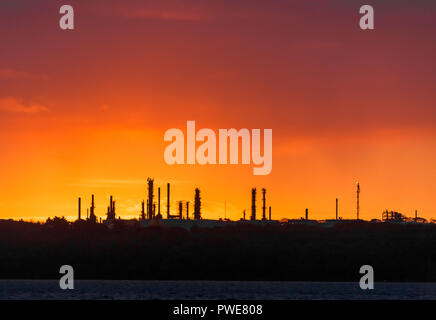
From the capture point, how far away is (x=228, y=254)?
164 meters

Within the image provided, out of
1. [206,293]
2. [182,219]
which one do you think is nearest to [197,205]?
[182,219]

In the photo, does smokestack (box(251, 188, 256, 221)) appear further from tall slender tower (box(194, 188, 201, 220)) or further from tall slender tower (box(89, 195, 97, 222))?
tall slender tower (box(89, 195, 97, 222))

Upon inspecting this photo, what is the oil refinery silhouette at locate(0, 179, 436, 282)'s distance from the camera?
519ft

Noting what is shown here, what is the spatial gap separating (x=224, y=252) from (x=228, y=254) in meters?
0.97

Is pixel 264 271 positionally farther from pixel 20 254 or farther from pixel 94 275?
pixel 20 254

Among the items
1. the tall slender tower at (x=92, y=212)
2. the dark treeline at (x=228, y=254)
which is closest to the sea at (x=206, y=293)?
the dark treeline at (x=228, y=254)

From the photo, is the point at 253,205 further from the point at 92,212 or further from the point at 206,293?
the point at 206,293
